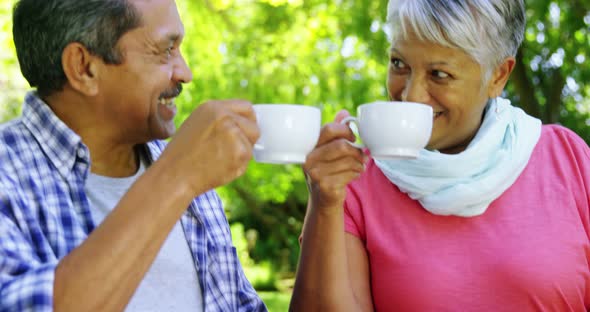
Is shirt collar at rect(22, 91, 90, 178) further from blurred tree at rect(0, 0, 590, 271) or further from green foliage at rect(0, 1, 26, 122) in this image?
green foliage at rect(0, 1, 26, 122)

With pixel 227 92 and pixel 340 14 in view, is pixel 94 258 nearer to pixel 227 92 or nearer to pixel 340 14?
pixel 340 14

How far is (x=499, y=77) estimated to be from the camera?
236 cm

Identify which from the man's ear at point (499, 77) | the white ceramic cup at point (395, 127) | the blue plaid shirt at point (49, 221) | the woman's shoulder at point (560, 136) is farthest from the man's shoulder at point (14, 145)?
the woman's shoulder at point (560, 136)

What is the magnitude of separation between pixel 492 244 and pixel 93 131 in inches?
46.9

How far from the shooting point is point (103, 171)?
6.80 ft

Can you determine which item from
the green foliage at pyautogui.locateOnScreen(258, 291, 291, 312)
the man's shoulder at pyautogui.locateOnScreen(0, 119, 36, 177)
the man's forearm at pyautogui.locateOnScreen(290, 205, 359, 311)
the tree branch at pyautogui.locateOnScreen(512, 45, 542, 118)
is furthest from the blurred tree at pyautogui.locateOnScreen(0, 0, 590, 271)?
the man's shoulder at pyautogui.locateOnScreen(0, 119, 36, 177)

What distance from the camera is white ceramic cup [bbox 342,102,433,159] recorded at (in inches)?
68.8

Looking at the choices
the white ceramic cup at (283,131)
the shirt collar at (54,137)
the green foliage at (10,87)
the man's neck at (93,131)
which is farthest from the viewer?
the green foliage at (10,87)

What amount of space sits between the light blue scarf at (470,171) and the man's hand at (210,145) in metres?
0.87

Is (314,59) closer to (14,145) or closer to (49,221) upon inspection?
(14,145)

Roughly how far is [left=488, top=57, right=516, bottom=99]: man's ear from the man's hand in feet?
3.53

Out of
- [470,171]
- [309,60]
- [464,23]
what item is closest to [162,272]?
[470,171]

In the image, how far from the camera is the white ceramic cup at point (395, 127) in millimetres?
1748

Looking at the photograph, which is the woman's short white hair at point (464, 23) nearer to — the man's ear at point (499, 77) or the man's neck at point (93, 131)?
the man's ear at point (499, 77)
